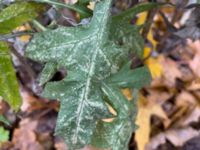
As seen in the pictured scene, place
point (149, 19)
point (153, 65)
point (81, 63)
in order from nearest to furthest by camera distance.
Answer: point (81, 63)
point (149, 19)
point (153, 65)

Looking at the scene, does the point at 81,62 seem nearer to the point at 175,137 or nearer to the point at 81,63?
the point at 81,63

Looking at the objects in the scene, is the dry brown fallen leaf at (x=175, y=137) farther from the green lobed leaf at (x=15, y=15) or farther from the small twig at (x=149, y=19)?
the green lobed leaf at (x=15, y=15)

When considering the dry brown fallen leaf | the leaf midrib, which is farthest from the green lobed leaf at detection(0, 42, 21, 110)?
the dry brown fallen leaf

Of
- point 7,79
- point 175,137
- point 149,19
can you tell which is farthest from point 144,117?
point 7,79

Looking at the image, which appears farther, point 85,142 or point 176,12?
point 176,12

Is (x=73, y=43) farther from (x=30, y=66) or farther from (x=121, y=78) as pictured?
(x=30, y=66)

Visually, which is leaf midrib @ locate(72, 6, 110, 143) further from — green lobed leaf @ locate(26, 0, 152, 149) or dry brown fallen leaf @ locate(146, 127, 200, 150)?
dry brown fallen leaf @ locate(146, 127, 200, 150)

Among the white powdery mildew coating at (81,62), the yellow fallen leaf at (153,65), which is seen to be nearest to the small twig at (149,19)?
the yellow fallen leaf at (153,65)

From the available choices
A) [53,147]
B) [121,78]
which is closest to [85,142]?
[121,78]
